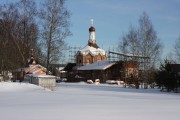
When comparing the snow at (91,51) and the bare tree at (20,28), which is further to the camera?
the snow at (91,51)

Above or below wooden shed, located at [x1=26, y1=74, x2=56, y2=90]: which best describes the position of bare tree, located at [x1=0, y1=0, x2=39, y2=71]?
above

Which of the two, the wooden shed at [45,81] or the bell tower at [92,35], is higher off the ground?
the bell tower at [92,35]

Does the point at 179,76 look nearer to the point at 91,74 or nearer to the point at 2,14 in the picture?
the point at 2,14

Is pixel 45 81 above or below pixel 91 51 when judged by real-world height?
below

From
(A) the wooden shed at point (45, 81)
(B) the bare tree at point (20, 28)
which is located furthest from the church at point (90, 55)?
(A) the wooden shed at point (45, 81)

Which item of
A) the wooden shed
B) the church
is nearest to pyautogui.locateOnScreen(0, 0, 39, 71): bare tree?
the wooden shed

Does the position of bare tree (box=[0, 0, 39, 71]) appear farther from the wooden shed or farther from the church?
the church

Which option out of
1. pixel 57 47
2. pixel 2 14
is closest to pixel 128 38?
pixel 57 47

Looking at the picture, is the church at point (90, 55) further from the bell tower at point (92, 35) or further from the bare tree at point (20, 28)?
the bare tree at point (20, 28)

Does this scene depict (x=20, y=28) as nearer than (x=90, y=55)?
Yes

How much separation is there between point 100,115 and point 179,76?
22.2 meters

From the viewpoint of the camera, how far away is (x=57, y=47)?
36125 millimetres

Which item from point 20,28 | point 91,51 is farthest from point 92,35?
point 20,28

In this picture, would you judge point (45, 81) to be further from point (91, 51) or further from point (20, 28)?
point (91, 51)
